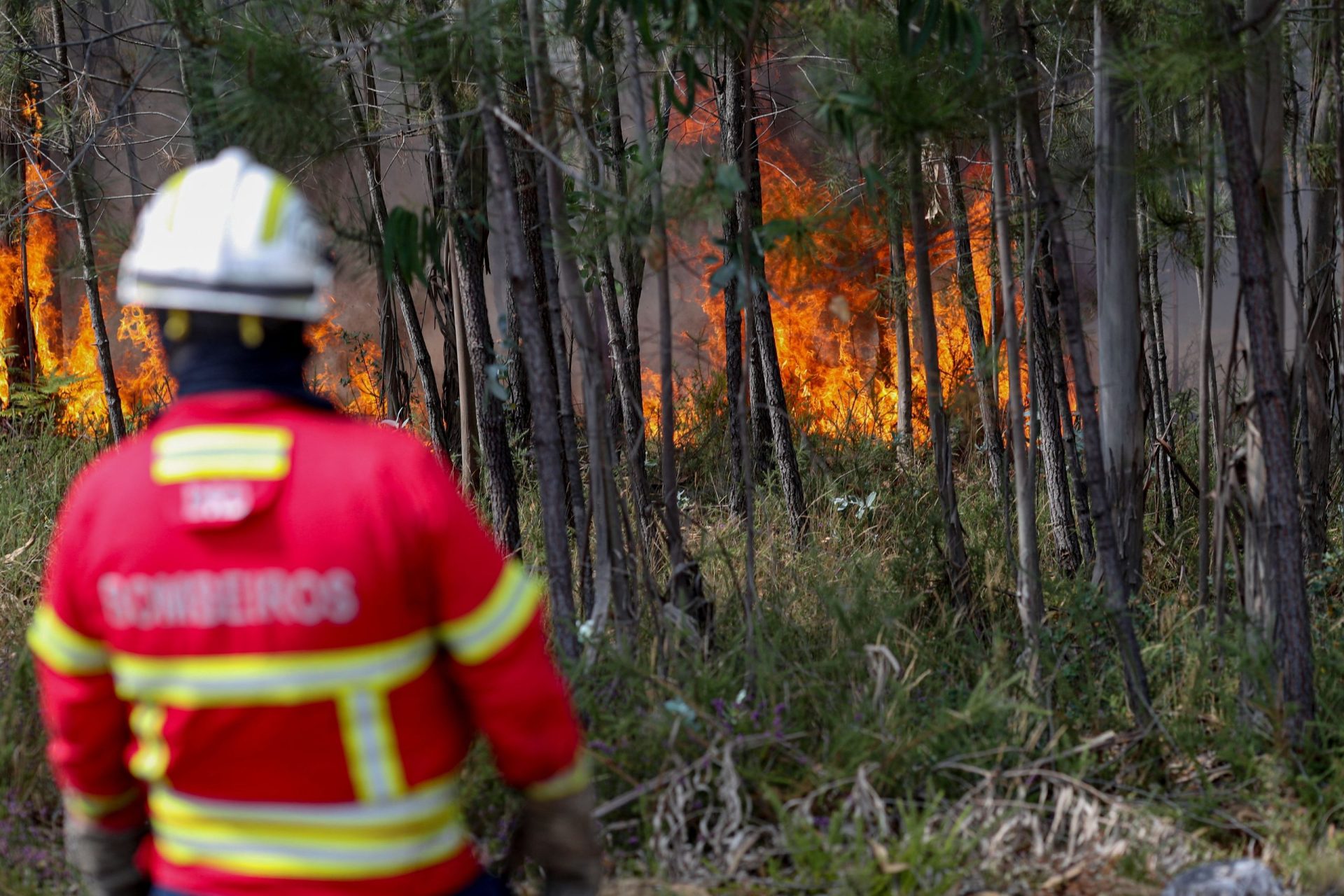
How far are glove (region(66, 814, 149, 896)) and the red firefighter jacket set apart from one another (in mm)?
166

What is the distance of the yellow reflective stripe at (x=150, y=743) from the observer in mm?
1260

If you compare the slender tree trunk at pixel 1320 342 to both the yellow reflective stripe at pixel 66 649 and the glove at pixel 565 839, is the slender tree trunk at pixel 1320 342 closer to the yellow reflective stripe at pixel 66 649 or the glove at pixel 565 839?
the glove at pixel 565 839

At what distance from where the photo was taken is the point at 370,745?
1230 millimetres

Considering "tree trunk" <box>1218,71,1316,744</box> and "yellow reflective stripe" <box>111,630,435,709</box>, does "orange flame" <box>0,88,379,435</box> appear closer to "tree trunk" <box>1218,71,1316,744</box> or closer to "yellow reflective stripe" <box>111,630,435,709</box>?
"tree trunk" <box>1218,71,1316,744</box>

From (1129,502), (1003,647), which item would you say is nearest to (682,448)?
(1129,502)

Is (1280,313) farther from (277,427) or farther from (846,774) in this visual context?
(277,427)

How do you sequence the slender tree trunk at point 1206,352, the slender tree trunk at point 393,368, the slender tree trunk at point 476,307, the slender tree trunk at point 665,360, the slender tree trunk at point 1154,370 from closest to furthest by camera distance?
the slender tree trunk at point 665,360
the slender tree trunk at point 1206,352
the slender tree trunk at point 476,307
the slender tree trunk at point 1154,370
the slender tree trunk at point 393,368

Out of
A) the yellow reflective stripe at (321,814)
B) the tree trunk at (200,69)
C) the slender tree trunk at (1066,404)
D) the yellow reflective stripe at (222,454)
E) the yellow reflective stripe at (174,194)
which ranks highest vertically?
the tree trunk at (200,69)

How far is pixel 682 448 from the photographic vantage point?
7.67 meters

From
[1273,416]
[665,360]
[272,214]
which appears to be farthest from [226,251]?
[1273,416]

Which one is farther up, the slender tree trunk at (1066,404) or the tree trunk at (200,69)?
the tree trunk at (200,69)

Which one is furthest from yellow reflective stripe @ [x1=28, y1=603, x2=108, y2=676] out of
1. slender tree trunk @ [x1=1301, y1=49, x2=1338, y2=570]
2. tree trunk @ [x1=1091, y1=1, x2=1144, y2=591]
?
slender tree trunk @ [x1=1301, y1=49, x2=1338, y2=570]

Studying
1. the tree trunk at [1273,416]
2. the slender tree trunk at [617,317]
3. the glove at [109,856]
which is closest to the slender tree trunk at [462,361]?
the slender tree trunk at [617,317]

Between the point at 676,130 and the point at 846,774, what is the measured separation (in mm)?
7063
